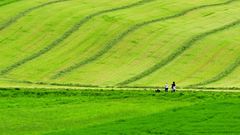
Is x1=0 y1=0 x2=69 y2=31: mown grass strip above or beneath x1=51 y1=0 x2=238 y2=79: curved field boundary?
above

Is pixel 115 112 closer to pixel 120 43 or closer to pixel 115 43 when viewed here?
pixel 120 43

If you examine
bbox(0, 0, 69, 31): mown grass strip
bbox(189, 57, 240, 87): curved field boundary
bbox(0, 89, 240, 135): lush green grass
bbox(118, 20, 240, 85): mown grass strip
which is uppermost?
bbox(0, 0, 69, 31): mown grass strip

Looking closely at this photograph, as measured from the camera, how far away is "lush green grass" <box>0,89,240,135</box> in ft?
103

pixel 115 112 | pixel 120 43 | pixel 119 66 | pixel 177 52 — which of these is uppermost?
pixel 120 43

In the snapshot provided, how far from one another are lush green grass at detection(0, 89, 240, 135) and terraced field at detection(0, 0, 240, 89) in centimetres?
853

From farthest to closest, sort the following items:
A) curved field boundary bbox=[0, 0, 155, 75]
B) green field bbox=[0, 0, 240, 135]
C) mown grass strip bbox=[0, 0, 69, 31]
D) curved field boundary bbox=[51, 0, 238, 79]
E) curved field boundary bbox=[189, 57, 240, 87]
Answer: mown grass strip bbox=[0, 0, 69, 31], curved field boundary bbox=[0, 0, 155, 75], curved field boundary bbox=[51, 0, 238, 79], curved field boundary bbox=[189, 57, 240, 87], green field bbox=[0, 0, 240, 135]

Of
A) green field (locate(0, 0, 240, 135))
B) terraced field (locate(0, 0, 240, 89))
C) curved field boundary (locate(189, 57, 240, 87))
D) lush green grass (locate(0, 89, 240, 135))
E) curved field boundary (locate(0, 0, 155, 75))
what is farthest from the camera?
curved field boundary (locate(0, 0, 155, 75))

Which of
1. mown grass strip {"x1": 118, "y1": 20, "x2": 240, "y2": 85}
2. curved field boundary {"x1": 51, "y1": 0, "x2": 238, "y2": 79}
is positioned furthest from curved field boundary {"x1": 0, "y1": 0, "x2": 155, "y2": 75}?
mown grass strip {"x1": 118, "y1": 20, "x2": 240, "y2": 85}

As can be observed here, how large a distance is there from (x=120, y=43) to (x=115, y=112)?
90.3ft

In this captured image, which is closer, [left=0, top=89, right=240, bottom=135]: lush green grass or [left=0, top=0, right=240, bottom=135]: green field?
[left=0, top=89, right=240, bottom=135]: lush green grass

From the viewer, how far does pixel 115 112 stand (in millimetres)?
38062

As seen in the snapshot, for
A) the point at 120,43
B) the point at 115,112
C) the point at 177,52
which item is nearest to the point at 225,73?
the point at 177,52

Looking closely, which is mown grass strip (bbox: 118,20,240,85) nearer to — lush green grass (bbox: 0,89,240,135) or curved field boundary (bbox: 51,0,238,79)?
curved field boundary (bbox: 51,0,238,79)

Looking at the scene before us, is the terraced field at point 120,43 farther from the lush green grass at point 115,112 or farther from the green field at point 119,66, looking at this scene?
the lush green grass at point 115,112
